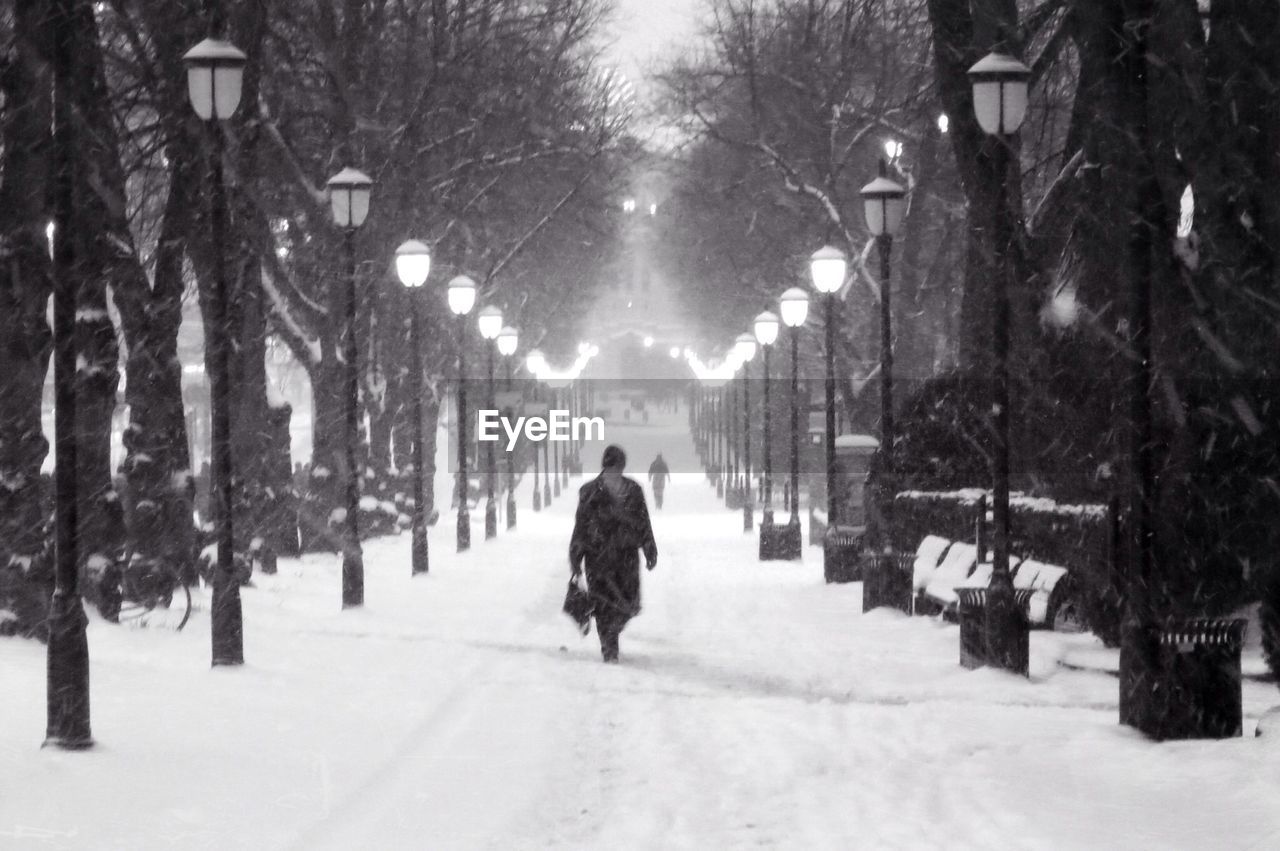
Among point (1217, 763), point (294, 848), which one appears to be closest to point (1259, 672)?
point (1217, 763)

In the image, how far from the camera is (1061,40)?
1742cm

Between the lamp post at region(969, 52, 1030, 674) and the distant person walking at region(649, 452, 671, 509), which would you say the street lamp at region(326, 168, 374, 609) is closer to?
the lamp post at region(969, 52, 1030, 674)

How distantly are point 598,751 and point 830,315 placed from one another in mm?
18082

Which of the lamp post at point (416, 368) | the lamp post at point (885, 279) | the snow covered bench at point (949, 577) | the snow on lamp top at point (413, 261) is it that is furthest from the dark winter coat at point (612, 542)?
the snow on lamp top at point (413, 261)

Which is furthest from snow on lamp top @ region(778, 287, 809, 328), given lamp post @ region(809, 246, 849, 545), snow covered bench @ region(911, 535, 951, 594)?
snow covered bench @ region(911, 535, 951, 594)

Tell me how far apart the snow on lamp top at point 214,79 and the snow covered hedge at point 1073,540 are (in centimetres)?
670

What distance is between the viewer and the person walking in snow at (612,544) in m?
15.5

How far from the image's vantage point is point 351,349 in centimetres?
1980

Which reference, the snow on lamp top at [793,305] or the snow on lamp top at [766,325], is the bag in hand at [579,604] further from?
the snow on lamp top at [766,325]

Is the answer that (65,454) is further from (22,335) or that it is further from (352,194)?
(352,194)

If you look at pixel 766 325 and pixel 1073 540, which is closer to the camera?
pixel 1073 540

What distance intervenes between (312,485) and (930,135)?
49.2 ft

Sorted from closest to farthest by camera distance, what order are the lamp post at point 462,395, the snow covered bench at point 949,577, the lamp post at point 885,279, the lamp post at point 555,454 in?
1. the snow covered bench at point 949,577
2. the lamp post at point 885,279
3. the lamp post at point 462,395
4. the lamp post at point 555,454
